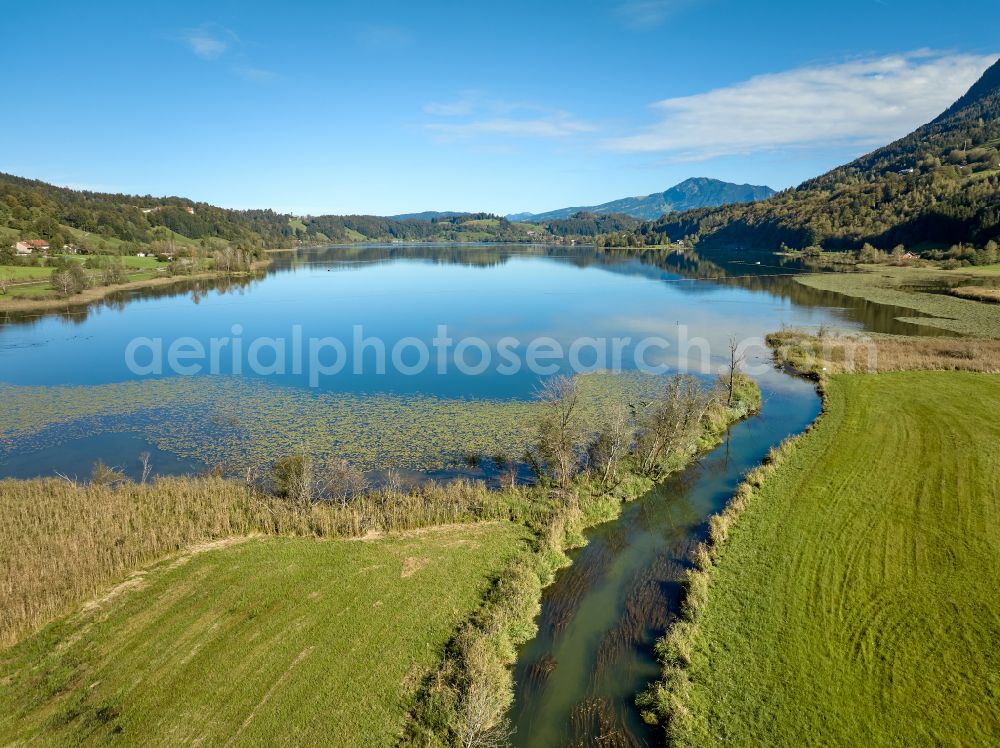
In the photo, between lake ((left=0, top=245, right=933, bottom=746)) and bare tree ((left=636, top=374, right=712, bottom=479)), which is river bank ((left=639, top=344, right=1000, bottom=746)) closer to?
lake ((left=0, top=245, right=933, bottom=746))

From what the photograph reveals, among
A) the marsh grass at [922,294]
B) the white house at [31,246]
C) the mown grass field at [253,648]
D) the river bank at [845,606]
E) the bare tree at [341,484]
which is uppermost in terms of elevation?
the white house at [31,246]

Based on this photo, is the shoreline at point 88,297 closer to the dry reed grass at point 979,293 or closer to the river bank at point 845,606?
the river bank at point 845,606

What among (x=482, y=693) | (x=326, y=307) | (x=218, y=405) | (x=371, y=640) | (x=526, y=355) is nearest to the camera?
(x=482, y=693)

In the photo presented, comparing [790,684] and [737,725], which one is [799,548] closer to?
[790,684]

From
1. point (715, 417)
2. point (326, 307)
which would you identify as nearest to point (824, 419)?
point (715, 417)

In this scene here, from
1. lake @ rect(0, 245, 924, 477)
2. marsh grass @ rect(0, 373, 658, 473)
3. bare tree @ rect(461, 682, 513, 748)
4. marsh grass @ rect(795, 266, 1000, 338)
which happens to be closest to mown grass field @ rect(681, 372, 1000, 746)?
bare tree @ rect(461, 682, 513, 748)

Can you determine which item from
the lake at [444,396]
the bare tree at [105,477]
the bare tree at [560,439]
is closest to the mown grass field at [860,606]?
the lake at [444,396]
